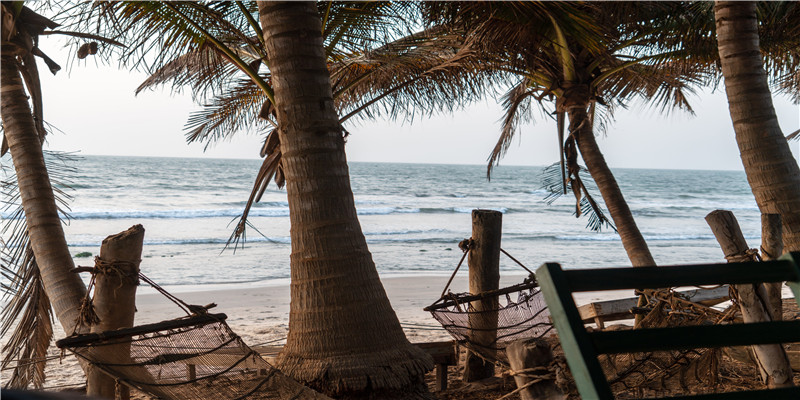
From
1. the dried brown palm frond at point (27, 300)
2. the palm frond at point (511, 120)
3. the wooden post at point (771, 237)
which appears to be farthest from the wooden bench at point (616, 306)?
the dried brown palm frond at point (27, 300)

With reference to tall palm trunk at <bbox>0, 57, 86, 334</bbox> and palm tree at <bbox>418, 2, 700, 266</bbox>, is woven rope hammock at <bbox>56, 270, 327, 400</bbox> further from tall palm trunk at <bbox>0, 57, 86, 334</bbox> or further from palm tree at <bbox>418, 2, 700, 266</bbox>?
palm tree at <bbox>418, 2, 700, 266</bbox>

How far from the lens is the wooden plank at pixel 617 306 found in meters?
5.19

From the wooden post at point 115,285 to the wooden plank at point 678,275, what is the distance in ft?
8.59

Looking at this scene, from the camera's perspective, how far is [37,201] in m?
3.88

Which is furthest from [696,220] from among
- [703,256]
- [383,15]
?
[383,15]

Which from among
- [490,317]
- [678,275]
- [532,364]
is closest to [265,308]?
[490,317]

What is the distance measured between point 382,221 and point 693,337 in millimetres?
21786

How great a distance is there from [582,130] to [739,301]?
132 inches

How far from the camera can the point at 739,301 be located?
3.12 meters

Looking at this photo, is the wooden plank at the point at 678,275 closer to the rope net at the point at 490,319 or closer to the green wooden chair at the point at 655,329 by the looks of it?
the green wooden chair at the point at 655,329

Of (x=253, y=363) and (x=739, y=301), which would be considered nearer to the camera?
(x=739, y=301)

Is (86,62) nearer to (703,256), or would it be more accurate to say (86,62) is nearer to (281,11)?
(281,11)

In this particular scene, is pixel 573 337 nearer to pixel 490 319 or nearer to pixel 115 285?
pixel 115 285

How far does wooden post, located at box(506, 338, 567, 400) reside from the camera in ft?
Result: 5.28
